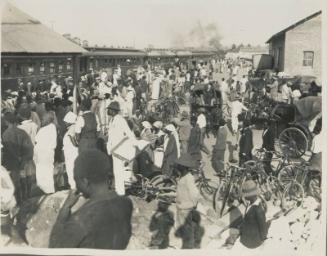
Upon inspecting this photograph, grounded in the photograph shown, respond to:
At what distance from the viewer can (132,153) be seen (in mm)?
5812

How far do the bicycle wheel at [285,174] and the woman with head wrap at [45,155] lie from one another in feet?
9.38

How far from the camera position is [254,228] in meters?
4.62

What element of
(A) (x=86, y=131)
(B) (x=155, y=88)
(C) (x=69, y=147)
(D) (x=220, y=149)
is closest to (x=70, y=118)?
(A) (x=86, y=131)

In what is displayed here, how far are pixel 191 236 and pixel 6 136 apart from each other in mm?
2520

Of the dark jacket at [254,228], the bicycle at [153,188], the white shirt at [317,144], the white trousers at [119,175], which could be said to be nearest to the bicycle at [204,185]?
the bicycle at [153,188]

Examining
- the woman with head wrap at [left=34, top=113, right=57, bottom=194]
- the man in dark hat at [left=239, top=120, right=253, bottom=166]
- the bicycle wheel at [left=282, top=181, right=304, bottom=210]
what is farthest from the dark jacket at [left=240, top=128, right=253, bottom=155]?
the woman with head wrap at [left=34, top=113, right=57, bottom=194]

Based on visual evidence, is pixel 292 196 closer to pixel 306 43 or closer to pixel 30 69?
pixel 306 43

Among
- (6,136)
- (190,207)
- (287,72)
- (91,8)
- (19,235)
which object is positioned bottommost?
(19,235)

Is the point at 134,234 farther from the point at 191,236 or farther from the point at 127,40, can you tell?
the point at 127,40

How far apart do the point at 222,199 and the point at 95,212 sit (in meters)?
2.81


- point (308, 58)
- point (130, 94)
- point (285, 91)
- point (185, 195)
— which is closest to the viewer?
point (185, 195)

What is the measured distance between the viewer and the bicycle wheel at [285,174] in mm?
5539

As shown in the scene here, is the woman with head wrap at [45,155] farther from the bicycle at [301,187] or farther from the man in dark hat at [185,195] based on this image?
the bicycle at [301,187]

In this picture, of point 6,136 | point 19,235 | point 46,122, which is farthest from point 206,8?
point 19,235
